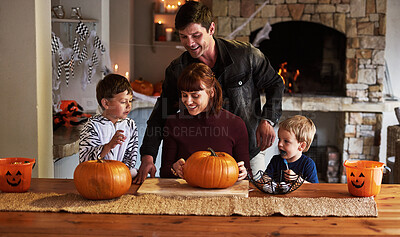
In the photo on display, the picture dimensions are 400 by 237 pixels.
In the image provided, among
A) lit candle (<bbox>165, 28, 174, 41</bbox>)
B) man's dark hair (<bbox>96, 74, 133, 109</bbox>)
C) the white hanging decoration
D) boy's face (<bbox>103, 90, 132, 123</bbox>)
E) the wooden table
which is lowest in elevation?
the wooden table

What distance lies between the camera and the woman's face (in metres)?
1.71

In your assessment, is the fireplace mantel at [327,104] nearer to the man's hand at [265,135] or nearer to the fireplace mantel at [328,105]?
the fireplace mantel at [328,105]

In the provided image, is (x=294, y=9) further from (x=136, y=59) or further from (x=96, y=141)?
(x=96, y=141)

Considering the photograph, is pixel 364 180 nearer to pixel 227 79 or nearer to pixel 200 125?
pixel 200 125

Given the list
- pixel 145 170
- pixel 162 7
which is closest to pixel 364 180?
pixel 145 170

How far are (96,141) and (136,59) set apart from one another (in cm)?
271

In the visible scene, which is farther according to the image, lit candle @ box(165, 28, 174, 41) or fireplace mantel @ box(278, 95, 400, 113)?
lit candle @ box(165, 28, 174, 41)

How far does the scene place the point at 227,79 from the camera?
6.82 feet

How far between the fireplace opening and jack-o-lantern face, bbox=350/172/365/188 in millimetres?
3931

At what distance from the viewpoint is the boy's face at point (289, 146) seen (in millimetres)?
1850

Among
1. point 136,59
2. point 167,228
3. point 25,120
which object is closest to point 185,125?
point 167,228

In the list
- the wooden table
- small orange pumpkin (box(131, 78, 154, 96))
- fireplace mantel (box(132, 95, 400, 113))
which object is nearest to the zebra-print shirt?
the wooden table

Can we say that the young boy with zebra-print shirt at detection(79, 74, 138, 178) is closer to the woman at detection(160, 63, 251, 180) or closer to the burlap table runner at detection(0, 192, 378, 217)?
the woman at detection(160, 63, 251, 180)

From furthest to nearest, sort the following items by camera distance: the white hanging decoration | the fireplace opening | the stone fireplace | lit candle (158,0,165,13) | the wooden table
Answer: the fireplace opening < lit candle (158,0,165,13) < the stone fireplace < the white hanging decoration < the wooden table
